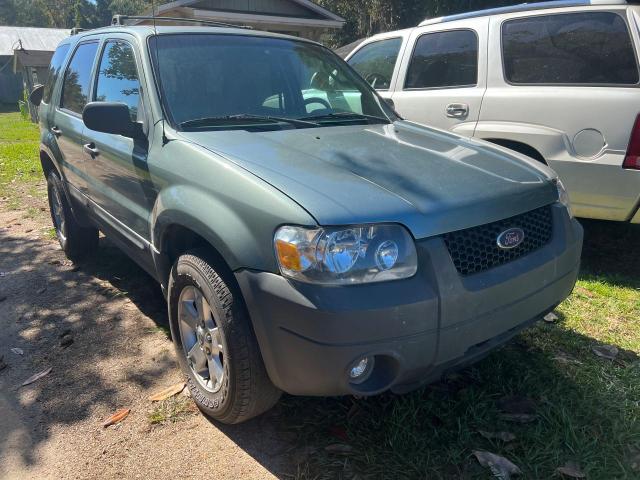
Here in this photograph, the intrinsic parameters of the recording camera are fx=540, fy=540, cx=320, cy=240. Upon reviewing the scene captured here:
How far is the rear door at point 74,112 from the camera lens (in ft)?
12.9

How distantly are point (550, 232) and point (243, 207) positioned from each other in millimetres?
1465

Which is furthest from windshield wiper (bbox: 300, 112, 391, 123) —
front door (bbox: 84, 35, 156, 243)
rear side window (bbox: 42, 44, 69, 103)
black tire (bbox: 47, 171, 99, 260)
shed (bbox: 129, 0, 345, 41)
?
shed (bbox: 129, 0, 345, 41)

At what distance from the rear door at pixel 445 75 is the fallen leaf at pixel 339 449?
3107 millimetres

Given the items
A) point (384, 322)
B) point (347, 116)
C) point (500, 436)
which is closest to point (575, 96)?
point (347, 116)

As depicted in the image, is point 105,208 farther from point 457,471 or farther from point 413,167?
point 457,471

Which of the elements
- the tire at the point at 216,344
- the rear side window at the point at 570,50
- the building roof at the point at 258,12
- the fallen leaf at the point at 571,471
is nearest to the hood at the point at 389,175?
the tire at the point at 216,344

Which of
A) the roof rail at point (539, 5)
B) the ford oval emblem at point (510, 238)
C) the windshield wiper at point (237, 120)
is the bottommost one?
the ford oval emblem at point (510, 238)

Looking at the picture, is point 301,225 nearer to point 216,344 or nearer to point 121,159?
point 216,344

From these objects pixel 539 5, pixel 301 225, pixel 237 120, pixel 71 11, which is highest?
pixel 71 11

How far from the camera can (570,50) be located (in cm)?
423

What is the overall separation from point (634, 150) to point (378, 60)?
9.33 feet

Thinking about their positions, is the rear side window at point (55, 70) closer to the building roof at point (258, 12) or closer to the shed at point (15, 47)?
the building roof at point (258, 12)

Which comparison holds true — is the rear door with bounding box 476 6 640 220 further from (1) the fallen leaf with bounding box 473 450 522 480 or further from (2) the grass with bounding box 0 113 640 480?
(1) the fallen leaf with bounding box 473 450 522 480

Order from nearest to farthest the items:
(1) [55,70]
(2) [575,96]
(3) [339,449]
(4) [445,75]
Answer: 1. (3) [339,449]
2. (2) [575,96]
3. (1) [55,70]
4. (4) [445,75]
